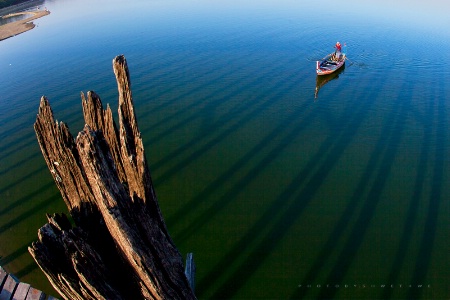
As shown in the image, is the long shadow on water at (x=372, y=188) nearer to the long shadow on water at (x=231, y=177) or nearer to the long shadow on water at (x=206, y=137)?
the long shadow on water at (x=231, y=177)

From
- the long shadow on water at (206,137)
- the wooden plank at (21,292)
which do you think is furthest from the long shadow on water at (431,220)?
the wooden plank at (21,292)

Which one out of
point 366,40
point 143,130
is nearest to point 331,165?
point 143,130

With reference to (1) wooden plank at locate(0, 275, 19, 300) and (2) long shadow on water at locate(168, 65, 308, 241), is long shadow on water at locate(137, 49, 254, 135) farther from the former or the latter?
(1) wooden plank at locate(0, 275, 19, 300)

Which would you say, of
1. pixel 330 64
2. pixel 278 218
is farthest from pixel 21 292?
pixel 330 64

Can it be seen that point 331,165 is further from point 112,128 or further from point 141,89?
point 141,89

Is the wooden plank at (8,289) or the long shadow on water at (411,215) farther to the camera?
the long shadow on water at (411,215)
